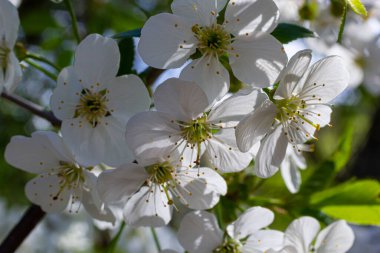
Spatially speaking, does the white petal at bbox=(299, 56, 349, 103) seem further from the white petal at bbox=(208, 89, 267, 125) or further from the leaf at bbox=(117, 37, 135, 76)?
the leaf at bbox=(117, 37, 135, 76)

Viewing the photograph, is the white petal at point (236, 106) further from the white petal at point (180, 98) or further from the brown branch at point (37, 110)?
the brown branch at point (37, 110)

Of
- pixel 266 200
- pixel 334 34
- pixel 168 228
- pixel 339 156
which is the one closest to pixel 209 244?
pixel 266 200

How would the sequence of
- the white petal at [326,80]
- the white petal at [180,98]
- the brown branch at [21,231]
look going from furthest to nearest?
the brown branch at [21,231]
the white petal at [326,80]
the white petal at [180,98]

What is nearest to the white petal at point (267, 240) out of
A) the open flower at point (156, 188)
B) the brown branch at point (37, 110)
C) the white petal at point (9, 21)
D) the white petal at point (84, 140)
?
the open flower at point (156, 188)

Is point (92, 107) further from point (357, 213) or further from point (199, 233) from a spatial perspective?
point (357, 213)

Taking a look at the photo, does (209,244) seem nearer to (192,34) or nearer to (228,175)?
(228,175)

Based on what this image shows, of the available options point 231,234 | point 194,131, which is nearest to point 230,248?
point 231,234
